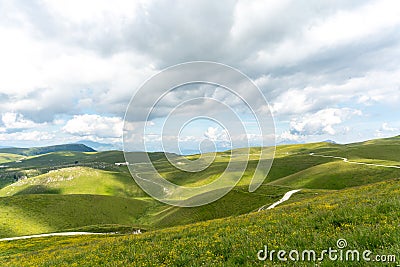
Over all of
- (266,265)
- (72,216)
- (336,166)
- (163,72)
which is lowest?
(72,216)

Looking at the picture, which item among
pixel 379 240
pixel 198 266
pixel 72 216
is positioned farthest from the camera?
pixel 72 216

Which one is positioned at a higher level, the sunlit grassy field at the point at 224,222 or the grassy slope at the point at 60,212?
the sunlit grassy field at the point at 224,222

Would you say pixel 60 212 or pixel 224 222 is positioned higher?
pixel 224 222

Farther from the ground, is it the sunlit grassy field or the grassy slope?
the sunlit grassy field

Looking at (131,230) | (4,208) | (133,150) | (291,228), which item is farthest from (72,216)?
(291,228)

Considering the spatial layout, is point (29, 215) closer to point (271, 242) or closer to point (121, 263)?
point (121, 263)

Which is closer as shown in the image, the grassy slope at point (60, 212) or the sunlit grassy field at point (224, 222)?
the sunlit grassy field at point (224, 222)

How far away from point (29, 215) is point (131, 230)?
79.0 meters

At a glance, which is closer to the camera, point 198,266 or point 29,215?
point 198,266

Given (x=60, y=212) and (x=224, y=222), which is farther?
Answer: (x=60, y=212)

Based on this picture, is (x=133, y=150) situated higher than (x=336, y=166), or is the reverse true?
(x=133, y=150)

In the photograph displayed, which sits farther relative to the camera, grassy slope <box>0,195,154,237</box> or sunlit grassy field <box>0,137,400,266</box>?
grassy slope <box>0,195,154,237</box>

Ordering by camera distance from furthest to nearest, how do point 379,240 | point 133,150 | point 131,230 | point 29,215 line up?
point 29,215 < point 131,230 < point 133,150 < point 379,240

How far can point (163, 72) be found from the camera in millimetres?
22828
